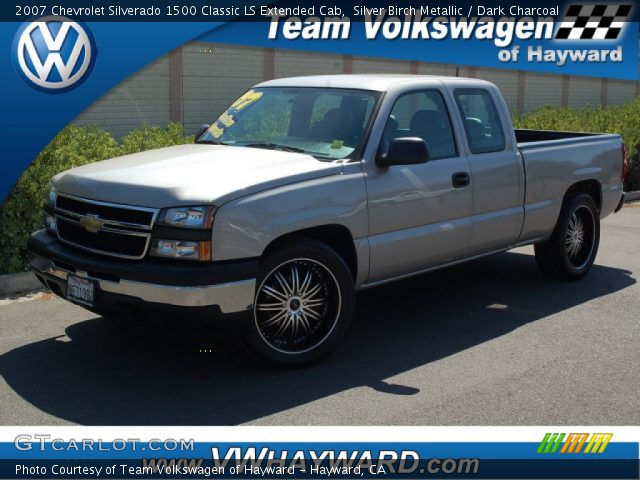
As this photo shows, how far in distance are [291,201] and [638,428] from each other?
2.47 m

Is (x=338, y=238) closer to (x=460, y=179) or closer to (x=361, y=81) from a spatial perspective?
(x=460, y=179)

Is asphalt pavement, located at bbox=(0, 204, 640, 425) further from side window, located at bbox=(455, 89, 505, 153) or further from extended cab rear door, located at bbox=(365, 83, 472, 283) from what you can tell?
side window, located at bbox=(455, 89, 505, 153)

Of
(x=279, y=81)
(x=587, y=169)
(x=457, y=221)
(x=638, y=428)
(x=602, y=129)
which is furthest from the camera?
(x=602, y=129)

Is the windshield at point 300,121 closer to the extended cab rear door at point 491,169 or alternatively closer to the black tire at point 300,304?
the black tire at point 300,304

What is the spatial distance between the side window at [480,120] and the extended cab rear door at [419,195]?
0.22 m

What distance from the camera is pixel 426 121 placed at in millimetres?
6902

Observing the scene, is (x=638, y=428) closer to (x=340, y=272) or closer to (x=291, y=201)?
(x=340, y=272)

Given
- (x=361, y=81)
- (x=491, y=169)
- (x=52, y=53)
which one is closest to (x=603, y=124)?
(x=491, y=169)

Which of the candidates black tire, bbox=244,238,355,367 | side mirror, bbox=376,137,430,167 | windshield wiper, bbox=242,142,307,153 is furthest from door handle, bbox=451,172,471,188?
black tire, bbox=244,238,355,367

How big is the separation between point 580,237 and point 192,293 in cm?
472

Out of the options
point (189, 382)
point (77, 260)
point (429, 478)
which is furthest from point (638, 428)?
point (77, 260)

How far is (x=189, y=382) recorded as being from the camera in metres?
5.70

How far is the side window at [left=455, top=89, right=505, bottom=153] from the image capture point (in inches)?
283

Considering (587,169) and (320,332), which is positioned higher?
(587,169)
